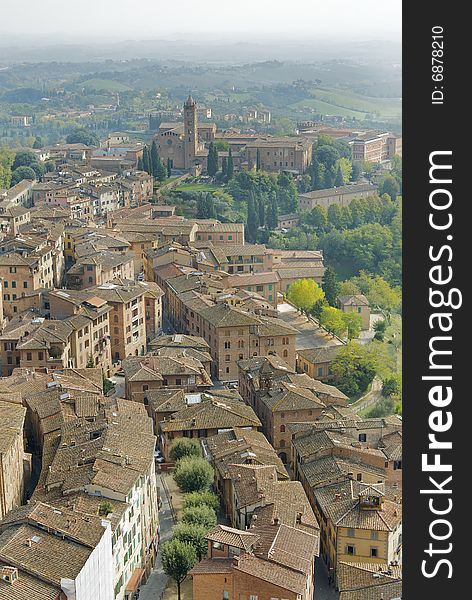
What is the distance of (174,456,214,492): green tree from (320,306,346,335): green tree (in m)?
6.66

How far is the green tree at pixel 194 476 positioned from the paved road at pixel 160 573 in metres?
0.29

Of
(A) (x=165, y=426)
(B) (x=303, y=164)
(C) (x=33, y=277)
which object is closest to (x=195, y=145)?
(B) (x=303, y=164)

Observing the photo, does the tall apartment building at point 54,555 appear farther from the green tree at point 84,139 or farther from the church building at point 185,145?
the green tree at point 84,139

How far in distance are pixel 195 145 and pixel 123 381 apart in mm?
15032

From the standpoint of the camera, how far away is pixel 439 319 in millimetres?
2486

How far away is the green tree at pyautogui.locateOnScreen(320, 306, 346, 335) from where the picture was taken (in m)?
15.2

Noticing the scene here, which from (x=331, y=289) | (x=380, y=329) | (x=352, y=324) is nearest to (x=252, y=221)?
(x=331, y=289)

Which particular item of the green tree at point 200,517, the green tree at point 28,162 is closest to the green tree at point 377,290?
the green tree at point 200,517

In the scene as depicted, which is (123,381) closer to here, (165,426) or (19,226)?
(165,426)

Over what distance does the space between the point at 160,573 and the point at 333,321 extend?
8.04 m

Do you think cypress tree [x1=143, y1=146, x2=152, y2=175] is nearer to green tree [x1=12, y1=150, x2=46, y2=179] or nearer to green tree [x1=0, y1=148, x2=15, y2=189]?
green tree [x1=12, y1=150, x2=46, y2=179]

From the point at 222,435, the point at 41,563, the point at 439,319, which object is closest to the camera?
the point at 439,319

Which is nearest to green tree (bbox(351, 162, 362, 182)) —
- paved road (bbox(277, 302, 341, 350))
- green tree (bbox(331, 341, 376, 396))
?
paved road (bbox(277, 302, 341, 350))

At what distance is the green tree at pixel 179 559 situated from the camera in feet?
23.6
